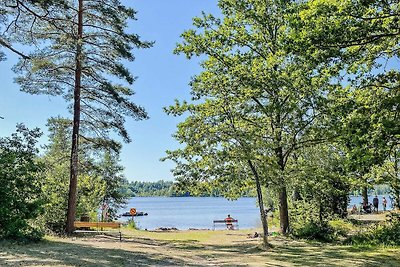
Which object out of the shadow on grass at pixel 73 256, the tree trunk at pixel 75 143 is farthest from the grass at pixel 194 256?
the tree trunk at pixel 75 143

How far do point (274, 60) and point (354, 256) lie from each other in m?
8.14

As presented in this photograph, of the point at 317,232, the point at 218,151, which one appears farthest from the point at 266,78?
the point at 317,232

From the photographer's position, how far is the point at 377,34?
36.2ft

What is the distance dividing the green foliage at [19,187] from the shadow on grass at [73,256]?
88 cm

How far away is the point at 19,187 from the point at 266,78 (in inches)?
389

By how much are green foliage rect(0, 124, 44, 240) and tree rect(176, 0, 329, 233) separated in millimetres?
6645

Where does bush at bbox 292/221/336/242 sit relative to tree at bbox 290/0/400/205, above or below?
below

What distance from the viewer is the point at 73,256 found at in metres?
10.5

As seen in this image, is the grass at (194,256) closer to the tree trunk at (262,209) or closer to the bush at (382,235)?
the tree trunk at (262,209)

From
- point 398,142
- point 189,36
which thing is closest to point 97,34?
point 189,36

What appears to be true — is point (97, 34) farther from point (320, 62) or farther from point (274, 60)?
point (320, 62)

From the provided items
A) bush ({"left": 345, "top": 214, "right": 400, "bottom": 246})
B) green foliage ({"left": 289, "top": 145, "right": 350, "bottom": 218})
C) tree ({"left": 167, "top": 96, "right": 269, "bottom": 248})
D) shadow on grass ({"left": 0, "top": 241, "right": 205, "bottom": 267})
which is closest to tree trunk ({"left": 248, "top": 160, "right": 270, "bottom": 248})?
tree ({"left": 167, "top": 96, "right": 269, "bottom": 248})

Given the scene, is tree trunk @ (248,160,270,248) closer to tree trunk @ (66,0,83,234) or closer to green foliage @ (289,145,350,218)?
green foliage @ (289,145,350,218)

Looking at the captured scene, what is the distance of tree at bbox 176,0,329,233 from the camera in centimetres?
1559
